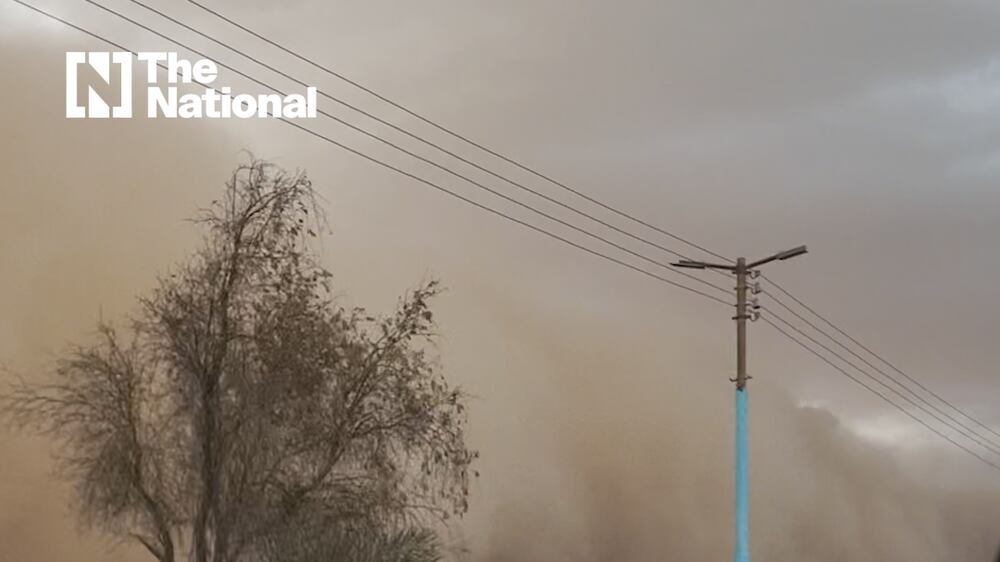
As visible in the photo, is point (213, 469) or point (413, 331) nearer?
point (213, 469)

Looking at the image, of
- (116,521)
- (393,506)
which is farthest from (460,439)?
(116,521)

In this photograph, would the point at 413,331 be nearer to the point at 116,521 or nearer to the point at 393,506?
the point at 393,506

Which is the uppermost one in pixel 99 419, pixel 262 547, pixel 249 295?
pixel 249 295

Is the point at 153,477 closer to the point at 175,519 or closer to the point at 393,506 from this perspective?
the point at 175,519

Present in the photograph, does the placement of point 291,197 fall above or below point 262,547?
above

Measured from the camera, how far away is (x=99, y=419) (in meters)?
44.6

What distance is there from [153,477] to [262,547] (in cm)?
315

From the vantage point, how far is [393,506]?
45031 mm

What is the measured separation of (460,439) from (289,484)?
4.52 metres

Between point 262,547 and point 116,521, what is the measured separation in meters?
3.67

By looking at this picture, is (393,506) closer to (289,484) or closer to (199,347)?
(289,484)

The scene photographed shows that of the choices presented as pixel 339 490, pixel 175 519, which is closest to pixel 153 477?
pixel 175 519

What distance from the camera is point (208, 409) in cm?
4434

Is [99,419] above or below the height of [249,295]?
below
